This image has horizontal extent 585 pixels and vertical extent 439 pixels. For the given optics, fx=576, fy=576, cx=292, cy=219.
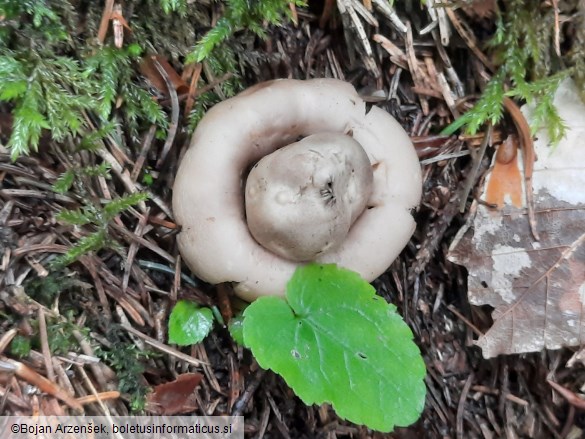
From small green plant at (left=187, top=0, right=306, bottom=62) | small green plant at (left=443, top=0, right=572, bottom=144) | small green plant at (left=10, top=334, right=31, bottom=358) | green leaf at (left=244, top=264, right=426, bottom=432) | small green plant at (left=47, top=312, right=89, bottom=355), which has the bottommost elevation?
green leaf at (left=244, top=264, right=426, bottom=432)

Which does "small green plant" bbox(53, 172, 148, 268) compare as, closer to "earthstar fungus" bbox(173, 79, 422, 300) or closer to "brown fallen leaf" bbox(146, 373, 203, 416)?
Result: "earthstar fungus" bbox(173, 79, 422, 300)

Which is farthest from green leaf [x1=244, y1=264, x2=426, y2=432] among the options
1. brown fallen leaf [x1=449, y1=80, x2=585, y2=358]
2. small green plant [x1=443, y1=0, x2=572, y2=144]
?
small green plant [x1=443, y1=0, x2=572, y2=144]

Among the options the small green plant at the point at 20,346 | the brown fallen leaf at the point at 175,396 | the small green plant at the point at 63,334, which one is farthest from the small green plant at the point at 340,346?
the small green plant at the point at 20,346

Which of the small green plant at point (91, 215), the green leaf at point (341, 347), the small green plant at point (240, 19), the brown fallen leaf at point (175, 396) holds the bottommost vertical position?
the brown fallen leaf at point (175, 396)

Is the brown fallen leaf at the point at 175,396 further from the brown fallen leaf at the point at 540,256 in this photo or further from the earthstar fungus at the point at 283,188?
the brown fallen leaf at the point at 540,256

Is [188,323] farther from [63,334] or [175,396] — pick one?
[63,334]

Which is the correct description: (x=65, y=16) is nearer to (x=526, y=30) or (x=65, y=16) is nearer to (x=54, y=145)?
(x=54, y=145)
